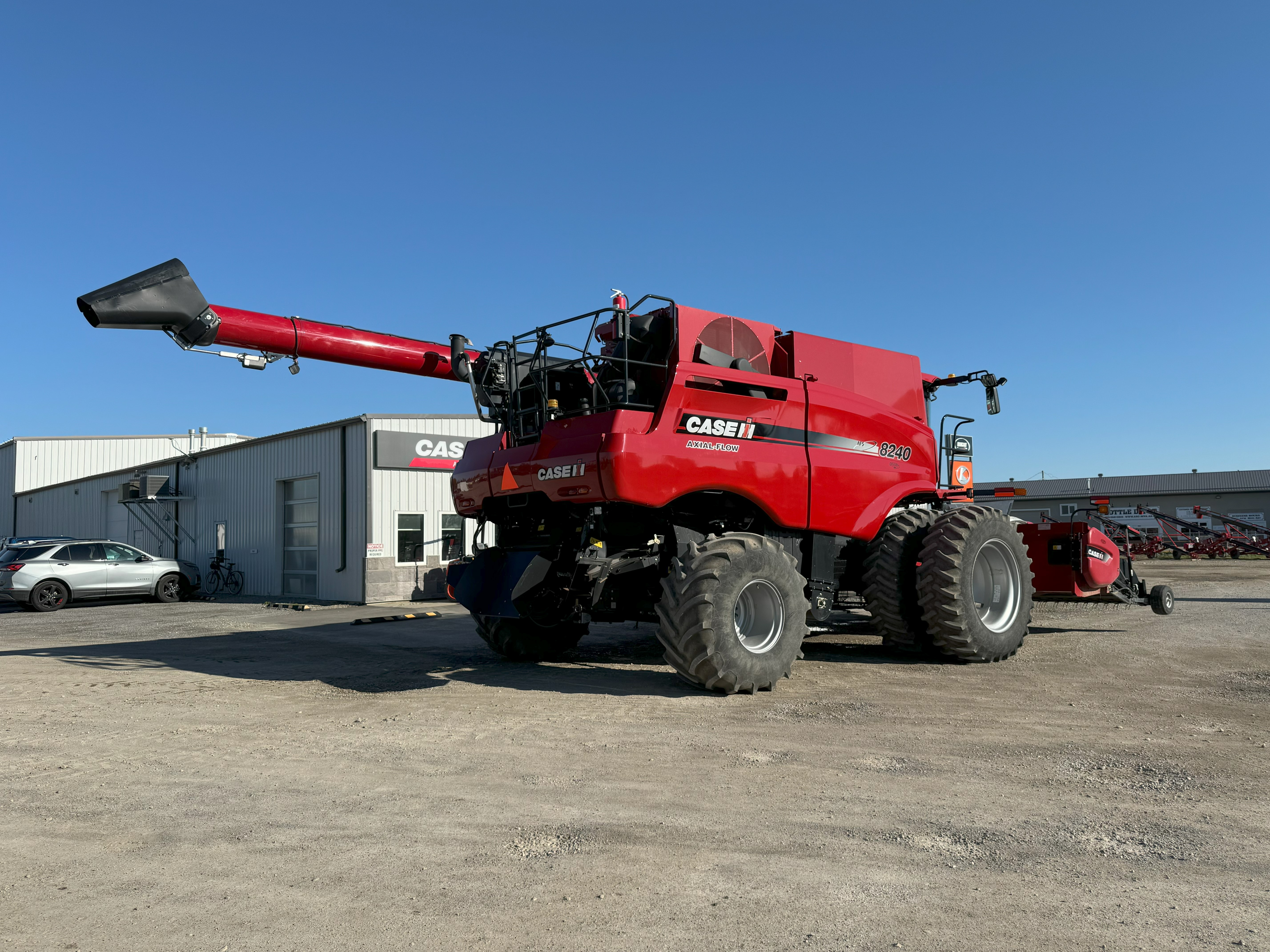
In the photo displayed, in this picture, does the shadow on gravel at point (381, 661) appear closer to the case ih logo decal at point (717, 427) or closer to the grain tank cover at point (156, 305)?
the case ih logo decal at point (717, 427)

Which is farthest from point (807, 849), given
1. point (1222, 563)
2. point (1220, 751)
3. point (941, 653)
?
point (1222, 563)

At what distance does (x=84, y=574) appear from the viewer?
1977 centimetres

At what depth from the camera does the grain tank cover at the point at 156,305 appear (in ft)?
23.5

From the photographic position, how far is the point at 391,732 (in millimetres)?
6078

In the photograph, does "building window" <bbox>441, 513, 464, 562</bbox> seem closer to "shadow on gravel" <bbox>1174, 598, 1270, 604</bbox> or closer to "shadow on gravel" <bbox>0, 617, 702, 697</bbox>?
"shadow on gravel" <bbox>0, 617, 702, 697</bbox>

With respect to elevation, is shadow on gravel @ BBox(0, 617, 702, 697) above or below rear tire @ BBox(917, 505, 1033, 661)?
below

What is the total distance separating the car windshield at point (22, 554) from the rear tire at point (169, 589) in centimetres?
235

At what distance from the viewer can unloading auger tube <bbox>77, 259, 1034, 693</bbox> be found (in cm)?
720

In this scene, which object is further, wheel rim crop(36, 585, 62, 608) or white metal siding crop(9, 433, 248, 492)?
white metal siding crop(9, 433, 248, 492)

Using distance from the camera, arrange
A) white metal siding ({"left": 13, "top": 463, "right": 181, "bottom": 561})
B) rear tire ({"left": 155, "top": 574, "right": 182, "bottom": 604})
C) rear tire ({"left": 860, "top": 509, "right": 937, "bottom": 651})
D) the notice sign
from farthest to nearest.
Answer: white metal siding ({"left": 13, "top": 463, "right": 181, "bottom": 561}) → rear tire ({"left": 155, "top": 574, "right": 182, "bottom": 604}) → the notice sign → rear tire ({"left": 860, "top": 509, "right": 937, "bottom": 651})

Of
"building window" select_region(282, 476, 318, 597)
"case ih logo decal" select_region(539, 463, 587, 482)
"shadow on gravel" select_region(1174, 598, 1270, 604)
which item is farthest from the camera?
"building window" select_region(282, 476, 318, 597)

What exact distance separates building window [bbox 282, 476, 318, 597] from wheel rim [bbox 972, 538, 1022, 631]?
16381mm

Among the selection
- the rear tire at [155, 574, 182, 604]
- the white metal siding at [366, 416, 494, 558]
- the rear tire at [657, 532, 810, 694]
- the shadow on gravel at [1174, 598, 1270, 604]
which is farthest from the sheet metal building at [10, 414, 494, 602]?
the shadow on gravel at [1174, 598, 1270, 604]

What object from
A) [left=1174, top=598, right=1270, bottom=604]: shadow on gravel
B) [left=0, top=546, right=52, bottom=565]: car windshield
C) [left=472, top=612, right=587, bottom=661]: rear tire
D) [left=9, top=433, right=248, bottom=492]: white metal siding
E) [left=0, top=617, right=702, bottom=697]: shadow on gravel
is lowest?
[left=0, top=617, right=702, bottom=697]: shadow on gravel
